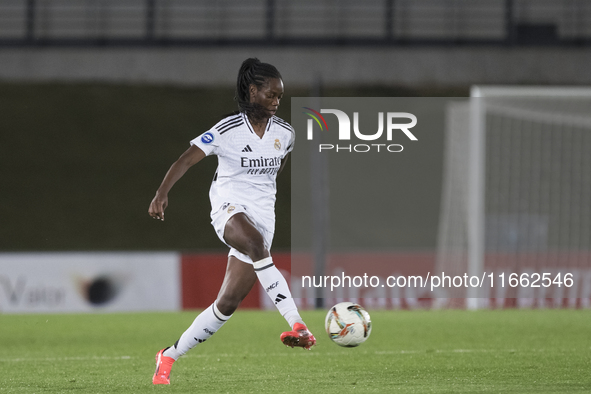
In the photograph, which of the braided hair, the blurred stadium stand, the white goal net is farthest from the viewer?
the blurred stadium stand

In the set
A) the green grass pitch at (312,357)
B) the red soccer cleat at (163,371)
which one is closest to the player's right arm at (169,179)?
the red soccer cleat at (163,371)

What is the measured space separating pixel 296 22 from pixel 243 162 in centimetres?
2079

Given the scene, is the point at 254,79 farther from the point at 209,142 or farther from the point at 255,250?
the point at 255,250

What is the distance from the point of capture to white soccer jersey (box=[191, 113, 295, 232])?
17.6 feet

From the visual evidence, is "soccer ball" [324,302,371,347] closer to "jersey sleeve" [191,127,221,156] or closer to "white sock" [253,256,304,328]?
"white sock" [253,256,304,328]

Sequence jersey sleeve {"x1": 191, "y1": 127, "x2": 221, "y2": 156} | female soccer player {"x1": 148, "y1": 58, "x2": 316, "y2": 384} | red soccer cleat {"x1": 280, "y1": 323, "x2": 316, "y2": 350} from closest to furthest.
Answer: red soccer cleat {"x1": 280, "y1": 323, "x2": 316, "y2": 350}
female soccer player {"x1": 148, "y1": 58, "x2": 316, "y2": 384}
jersey sleeve {"x1": 191, "y1": 127, "x2": 221, "y2": 156}

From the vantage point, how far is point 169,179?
5152mm

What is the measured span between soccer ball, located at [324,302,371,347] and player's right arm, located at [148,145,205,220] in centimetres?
119

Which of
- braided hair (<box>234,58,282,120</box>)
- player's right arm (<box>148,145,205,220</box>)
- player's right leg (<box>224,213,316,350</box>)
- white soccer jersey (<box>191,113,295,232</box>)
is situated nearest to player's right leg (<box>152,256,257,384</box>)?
player's right leg (<box>224,213,316,350</box>)

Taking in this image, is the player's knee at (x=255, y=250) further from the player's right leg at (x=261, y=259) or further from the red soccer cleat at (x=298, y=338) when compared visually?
the red soccer cleat at (x=298, y=338)

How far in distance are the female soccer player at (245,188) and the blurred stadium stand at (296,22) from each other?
63.7 feet

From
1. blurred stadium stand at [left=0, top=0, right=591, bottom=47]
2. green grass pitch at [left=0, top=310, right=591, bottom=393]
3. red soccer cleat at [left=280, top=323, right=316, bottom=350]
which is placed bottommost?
green grass pitch at [left=0, top=310, right=591, bottom=393]

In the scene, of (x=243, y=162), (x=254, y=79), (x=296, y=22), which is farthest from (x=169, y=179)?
(x=296, y=22)

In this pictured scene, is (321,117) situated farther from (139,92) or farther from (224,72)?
(139,92)
